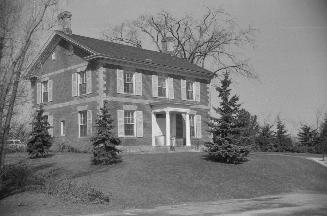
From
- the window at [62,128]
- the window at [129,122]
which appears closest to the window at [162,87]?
the window at [129,122]

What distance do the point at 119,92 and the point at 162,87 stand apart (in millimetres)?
4449

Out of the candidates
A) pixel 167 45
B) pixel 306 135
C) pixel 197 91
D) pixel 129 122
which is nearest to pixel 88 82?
pixel 129 122

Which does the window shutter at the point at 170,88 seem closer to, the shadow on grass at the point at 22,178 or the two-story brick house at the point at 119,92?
the two-story brick house at the point at 119,92

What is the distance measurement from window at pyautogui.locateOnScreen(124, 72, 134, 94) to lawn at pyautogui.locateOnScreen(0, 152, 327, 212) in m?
6.94

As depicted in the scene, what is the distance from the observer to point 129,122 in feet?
98.2

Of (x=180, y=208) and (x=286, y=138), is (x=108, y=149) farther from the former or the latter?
(x=286, y=138)

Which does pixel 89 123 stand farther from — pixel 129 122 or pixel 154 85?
pixel 154 85

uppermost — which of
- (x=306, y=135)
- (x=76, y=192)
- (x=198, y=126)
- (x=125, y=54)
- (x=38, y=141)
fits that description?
(x=125, y=54)

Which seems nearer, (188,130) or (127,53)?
(127,53)

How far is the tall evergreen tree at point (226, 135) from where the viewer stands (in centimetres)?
2412

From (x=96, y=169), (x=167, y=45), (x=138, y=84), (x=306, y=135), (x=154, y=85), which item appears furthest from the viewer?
(x=306, y=135)

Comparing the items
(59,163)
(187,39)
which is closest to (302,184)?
(59,163)

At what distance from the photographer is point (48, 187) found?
1664 centimetres

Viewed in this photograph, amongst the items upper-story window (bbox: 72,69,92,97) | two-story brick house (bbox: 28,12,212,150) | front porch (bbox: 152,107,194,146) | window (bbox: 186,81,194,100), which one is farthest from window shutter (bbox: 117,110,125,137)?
window (bbox: 186,81,194,100)
